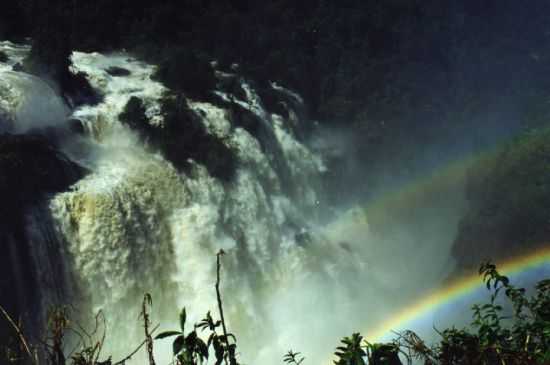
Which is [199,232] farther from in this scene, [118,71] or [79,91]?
[118,71]

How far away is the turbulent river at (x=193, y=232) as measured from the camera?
498 inches

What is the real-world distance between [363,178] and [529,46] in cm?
2386

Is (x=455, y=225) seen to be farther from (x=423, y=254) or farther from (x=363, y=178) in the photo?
(x=363, y=178)

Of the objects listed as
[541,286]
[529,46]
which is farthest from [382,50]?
[541,286]

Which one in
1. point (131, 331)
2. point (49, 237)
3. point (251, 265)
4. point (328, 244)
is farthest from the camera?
point (328, 244)

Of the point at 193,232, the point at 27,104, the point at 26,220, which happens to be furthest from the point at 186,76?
the point at 26,220

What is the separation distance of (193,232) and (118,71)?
325 inches

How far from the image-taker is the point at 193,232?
49.9 feet

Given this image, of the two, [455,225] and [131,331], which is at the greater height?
[455,225]

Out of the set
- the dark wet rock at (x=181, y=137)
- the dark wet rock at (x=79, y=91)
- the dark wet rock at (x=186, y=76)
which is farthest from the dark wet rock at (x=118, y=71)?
the dark wet rock at (x=181, y=137)

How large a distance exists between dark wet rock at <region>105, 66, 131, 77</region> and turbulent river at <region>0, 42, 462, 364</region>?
10.8 inches

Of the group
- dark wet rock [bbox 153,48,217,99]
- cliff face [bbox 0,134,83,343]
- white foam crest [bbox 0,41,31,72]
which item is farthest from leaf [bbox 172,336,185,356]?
dark wet rock [bbox 153,48,217,99]

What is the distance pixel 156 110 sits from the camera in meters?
17.6

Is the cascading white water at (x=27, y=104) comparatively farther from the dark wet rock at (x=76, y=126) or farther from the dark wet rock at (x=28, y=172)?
the dark wet rock at (x=28, y=172)
